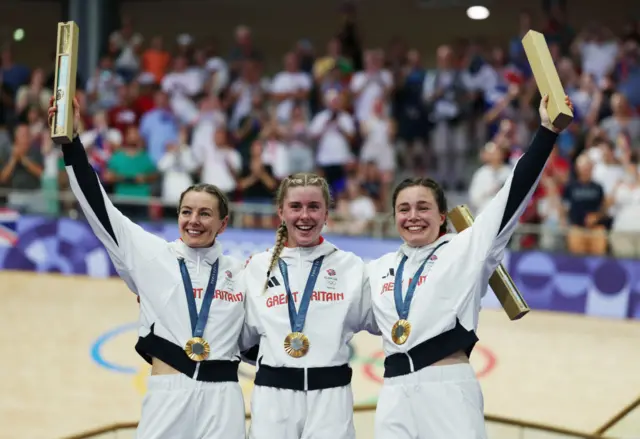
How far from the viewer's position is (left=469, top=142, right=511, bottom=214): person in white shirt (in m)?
12.0

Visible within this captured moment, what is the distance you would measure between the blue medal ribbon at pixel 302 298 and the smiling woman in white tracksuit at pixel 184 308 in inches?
9.8

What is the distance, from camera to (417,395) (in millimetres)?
4176

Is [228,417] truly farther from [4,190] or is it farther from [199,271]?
[4,190]

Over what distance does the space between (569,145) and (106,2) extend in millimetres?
9385

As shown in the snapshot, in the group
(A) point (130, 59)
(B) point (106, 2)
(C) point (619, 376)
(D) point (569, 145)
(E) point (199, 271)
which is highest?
(B) point (106, 2)

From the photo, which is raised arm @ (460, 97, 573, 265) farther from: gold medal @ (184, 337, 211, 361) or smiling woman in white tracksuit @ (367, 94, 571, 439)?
gold medal @ (184, 337, 211, 361)

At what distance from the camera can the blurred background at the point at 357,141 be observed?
38.5 feet

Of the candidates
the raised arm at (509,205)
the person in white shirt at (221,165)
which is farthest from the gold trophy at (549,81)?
the person in white shirt at (221,165)

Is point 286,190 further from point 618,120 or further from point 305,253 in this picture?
point 618,120

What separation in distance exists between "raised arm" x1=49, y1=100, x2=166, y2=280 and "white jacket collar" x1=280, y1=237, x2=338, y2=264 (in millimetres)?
611

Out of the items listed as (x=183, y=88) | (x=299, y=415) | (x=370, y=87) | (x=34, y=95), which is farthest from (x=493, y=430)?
(x=34, y=95)

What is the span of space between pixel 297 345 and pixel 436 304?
2.19 ft

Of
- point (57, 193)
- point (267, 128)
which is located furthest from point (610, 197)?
point (57, 193)

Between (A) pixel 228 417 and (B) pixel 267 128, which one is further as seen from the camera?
(B) pixel 267 128
